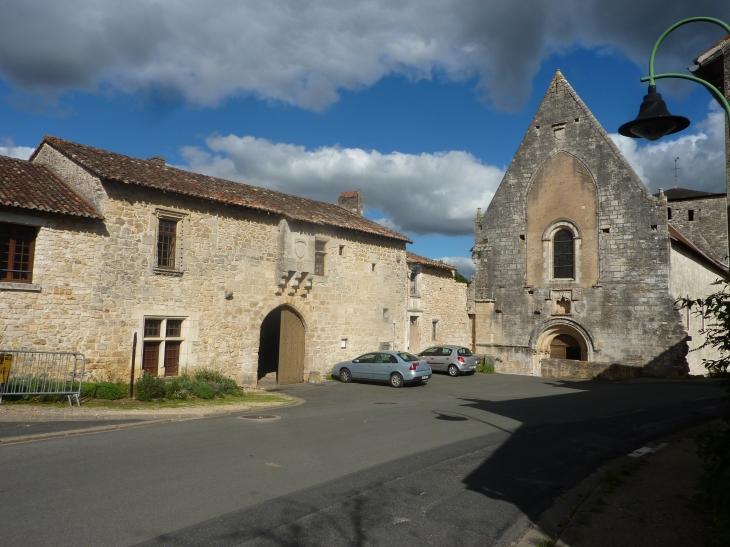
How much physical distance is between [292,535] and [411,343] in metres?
22.6

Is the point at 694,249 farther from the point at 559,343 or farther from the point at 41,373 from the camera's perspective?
the point at 41,373

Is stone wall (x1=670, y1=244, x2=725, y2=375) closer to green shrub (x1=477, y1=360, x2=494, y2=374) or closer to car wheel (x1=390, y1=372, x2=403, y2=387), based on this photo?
green shrub (x1=477, y1=360, x2=494, y2=374)

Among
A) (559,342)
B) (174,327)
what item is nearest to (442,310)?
(559,342)

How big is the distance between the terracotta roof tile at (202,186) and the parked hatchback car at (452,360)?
571cm

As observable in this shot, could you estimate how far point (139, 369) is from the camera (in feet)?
53.5

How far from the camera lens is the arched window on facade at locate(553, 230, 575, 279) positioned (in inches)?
1057

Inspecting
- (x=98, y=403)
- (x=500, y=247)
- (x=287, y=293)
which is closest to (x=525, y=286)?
(x=500, y=247)

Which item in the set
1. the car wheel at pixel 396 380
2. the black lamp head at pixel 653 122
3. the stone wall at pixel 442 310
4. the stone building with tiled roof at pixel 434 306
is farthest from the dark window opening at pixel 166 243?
the stone wall at pixel 442 310

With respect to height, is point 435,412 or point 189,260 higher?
point 189,260

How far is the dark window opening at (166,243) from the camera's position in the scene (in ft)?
56.3

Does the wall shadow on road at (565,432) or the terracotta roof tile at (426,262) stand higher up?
the terracotta roof tile at (426,262)

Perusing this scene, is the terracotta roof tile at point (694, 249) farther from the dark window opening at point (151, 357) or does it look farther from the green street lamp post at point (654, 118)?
the dark window opening at point (151, 357)

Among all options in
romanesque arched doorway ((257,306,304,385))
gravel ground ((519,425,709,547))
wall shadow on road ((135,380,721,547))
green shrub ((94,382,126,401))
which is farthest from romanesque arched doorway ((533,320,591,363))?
green shrub ((94,382,126,401))

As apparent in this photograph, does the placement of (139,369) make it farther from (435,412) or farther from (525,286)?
(525,286)
